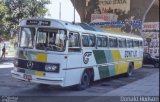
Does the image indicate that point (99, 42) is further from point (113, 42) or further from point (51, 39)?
point (51, 39)

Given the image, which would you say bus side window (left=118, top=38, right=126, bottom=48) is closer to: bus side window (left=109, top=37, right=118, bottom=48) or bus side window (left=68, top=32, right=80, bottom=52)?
bus side window (left=109, top=37, right=118, bottom=48)

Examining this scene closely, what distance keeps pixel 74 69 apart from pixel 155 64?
707 inches

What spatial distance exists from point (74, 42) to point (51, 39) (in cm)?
95

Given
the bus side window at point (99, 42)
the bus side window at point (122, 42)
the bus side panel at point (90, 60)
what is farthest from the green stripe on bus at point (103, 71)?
the bus side window at point (122, 42)

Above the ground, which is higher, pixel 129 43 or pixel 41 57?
pixel 129 43

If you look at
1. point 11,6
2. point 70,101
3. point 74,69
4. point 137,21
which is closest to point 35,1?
point 11,6

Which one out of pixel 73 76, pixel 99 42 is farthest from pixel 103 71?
pixel 73 76

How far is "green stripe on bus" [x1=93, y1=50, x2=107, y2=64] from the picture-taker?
15422mm

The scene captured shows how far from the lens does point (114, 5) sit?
42.5 meters

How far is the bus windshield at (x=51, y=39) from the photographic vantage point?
12703mm

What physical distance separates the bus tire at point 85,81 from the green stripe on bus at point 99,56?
942 millimetres

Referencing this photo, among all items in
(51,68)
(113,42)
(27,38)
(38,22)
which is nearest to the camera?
(51,68)

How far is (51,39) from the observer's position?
12906 mm

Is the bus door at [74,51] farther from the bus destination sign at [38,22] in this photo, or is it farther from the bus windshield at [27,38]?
the bus windshield at [27,38]
